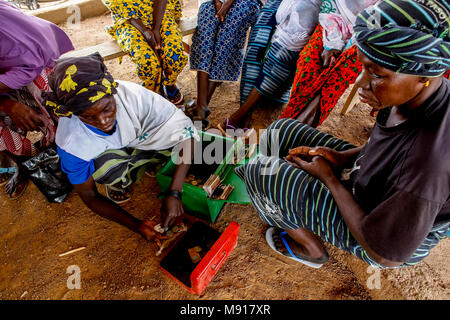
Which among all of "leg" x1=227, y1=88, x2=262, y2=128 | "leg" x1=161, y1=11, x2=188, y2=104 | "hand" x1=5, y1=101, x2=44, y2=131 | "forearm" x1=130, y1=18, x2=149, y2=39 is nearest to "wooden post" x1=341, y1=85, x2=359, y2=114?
"leg" x1=227, y1=88, x2=262, y2=128

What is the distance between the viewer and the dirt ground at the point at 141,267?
5.20 ft

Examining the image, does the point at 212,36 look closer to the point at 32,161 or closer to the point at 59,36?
the point at 59,36

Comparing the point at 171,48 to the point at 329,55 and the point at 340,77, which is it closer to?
the point at 329,55

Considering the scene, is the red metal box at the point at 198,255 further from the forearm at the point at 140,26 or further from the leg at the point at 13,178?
the forearm at the point at 140,26

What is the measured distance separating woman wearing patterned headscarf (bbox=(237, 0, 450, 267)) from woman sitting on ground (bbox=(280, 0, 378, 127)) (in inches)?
38.2

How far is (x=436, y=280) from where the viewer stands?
5.26ft

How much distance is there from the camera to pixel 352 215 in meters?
1.06

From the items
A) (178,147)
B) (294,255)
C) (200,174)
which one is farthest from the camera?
(200,174)

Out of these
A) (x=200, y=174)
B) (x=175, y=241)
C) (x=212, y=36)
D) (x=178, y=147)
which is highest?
(x=212, y=36)

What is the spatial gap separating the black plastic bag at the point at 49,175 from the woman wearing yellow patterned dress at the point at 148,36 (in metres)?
0.97

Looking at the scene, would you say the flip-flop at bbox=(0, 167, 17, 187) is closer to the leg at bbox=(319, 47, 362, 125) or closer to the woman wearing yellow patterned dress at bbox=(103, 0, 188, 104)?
the woman wearing yellow patterned dress at bbox=(103, 0, 188, 104)

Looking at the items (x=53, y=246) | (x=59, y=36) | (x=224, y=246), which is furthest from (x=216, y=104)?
(x=53, y=246)

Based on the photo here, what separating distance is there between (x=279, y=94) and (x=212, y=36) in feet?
2.66

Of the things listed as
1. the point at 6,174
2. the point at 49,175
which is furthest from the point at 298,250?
the point at 6,174
